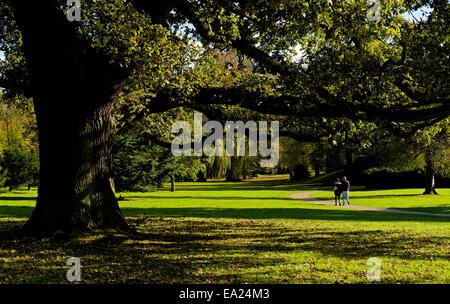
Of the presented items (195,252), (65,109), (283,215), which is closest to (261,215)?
(283,215)

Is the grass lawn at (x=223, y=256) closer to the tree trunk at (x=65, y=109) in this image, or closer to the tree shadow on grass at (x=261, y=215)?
the tree trunk at (x=65, y=109)

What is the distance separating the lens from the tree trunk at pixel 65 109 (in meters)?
8.77

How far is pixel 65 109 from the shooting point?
8.98 metres

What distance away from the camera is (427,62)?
349 inches

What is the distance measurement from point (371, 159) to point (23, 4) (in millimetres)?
49401

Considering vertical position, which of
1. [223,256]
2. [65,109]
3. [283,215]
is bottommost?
[283,215]

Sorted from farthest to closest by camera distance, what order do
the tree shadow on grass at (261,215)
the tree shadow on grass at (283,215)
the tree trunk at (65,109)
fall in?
the tree shadow on grass at (283,215) → the tree shadow on grass at (261,215) → the tree trunk at (65,109)

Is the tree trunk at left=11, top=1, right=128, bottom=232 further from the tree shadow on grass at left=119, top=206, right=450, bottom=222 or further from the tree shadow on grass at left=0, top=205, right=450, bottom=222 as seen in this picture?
the tree shadow on grass at left=119, top=206, right=450, bottom=222

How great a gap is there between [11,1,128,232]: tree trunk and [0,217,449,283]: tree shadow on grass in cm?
73

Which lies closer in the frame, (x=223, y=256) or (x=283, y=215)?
(x=223, y=256)

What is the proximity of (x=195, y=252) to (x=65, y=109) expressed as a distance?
448 cm

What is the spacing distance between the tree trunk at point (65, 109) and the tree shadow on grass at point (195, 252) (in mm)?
726

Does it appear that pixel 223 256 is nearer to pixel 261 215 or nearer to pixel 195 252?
pixel 195 252

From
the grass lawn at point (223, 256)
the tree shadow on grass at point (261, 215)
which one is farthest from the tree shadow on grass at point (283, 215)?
the grass lawn at point (223, 256)
